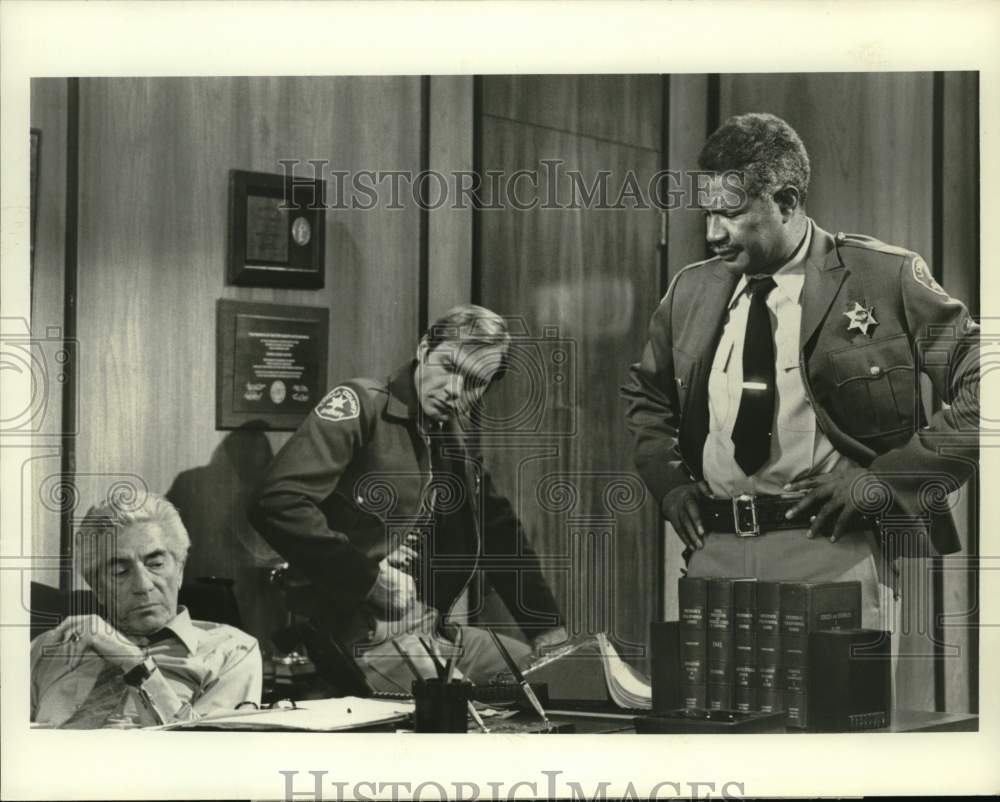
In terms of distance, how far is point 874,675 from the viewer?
12.6 ft

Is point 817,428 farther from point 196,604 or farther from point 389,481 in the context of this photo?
point 196,604

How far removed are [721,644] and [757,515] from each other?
0.42m

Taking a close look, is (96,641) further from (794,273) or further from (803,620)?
(794,273)

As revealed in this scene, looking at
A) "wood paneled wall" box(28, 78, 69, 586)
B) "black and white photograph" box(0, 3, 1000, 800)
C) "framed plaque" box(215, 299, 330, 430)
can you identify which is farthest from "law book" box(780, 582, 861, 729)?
"wood paneled wall" box(28, 78, 69, 586)

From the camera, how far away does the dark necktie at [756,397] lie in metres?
3.85

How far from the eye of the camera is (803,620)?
379 cm

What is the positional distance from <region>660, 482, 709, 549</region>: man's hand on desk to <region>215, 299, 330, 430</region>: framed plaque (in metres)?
1.17

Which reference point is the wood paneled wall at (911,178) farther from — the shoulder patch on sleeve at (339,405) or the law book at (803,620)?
the shoulder patch on sleeve at (339,405)

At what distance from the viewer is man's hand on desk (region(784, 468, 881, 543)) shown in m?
3.82

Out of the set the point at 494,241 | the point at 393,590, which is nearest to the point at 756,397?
the point at 494,241

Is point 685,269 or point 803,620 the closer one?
point 803,620

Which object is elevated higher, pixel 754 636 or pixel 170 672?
pixel 754 636

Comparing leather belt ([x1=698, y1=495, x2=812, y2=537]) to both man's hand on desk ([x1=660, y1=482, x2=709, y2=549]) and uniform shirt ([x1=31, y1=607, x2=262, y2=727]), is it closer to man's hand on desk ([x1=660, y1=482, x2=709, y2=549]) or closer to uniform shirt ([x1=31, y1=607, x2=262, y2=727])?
man's hand on desk ([x1=660, y1=482, x2=709, y2=549])

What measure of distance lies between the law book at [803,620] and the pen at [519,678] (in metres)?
0.76
